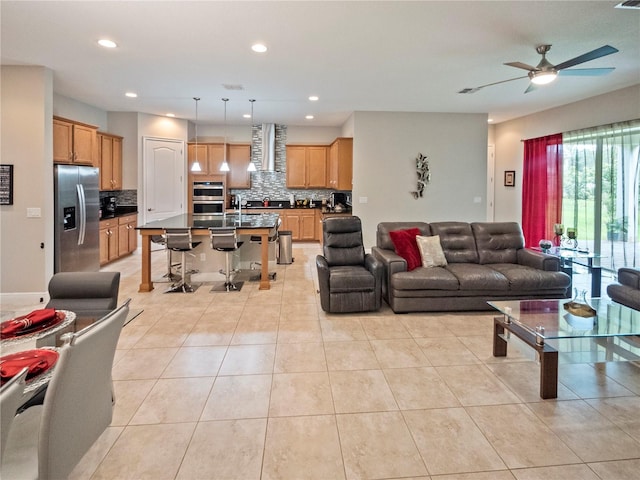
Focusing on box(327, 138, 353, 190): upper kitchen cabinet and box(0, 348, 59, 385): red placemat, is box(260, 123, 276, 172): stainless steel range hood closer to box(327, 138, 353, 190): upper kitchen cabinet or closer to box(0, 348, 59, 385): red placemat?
box(327, 138, 353, 190): upper kitchen cabinet

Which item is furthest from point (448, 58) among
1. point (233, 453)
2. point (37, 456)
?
point (37, 456)

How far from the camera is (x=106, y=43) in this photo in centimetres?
400

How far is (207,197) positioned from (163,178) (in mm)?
1081

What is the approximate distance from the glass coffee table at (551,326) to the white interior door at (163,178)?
7045 millimetres

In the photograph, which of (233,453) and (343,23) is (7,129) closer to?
(343,23)

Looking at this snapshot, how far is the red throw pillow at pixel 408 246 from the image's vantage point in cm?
466

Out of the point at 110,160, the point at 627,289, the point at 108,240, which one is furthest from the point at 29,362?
the point at 110,160

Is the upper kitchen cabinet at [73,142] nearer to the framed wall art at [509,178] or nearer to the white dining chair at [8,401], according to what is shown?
the white dining chair at [8,401]

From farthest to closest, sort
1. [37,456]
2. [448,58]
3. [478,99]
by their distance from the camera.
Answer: [478,99] → [448,58] → [37,456]

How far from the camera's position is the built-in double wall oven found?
890 cm

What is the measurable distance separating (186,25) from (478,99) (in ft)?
16.0

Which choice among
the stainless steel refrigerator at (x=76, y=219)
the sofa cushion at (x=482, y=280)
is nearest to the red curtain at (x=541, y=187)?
the sofa cushion at (x=482, y=280)

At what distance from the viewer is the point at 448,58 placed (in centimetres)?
444

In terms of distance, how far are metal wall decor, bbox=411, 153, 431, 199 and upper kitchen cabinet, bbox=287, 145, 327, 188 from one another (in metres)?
2.70
